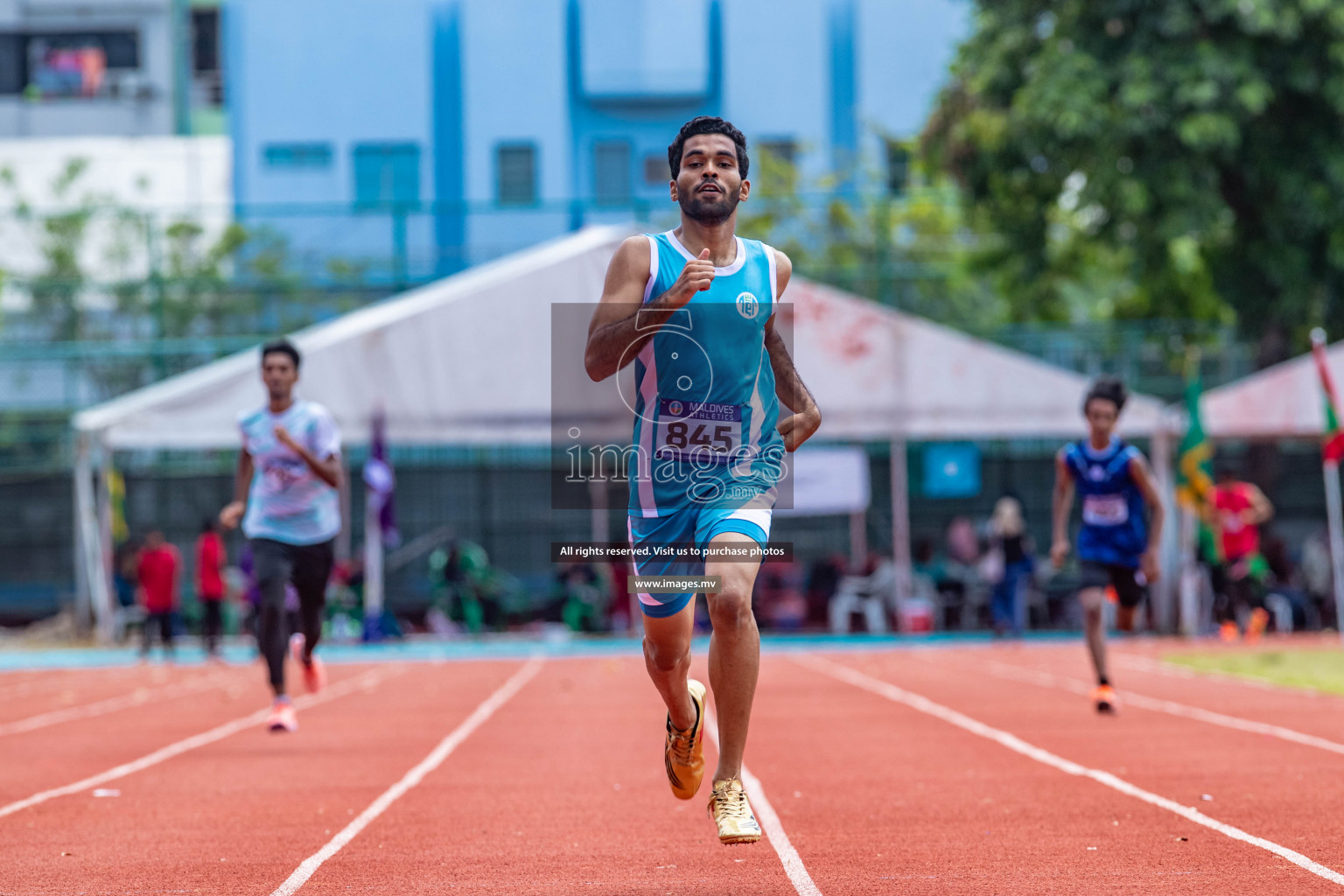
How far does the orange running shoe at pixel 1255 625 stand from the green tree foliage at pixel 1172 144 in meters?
5.03

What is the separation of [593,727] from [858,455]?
11.1 metres

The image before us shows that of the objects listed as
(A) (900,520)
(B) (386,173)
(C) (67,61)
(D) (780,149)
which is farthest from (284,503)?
(C) (67,61)

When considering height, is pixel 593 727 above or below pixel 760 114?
below

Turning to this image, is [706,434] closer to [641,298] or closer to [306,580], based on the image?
[641,298]

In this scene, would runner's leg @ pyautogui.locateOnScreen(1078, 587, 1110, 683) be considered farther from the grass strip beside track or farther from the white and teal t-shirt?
the white and teal t-shirt

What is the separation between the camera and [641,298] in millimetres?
5059

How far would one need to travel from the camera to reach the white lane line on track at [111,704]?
1121cm

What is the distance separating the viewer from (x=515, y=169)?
35.9 meters

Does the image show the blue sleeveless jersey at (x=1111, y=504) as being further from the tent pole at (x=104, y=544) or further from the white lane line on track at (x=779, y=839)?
the tent pole at (x=104, y=544)

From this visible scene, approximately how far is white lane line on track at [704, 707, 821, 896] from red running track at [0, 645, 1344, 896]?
0.04 meters

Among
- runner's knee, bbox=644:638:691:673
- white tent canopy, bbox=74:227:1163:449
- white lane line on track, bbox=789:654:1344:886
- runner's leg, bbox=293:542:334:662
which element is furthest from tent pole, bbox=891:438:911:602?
runner's knee, bbox=644:638:691:673

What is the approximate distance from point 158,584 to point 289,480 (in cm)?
1015

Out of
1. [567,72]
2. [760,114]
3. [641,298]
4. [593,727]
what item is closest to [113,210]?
[567,72]

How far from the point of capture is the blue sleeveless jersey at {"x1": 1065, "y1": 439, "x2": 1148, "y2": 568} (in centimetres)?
1020
